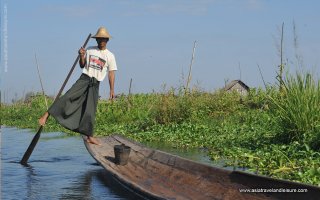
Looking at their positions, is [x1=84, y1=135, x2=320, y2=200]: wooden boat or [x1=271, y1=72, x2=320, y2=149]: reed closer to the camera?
[x1=84, y1=135, x2=320, y2=200]: wooden boat

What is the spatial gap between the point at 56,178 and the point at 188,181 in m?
2.12

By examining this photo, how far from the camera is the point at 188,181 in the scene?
510 cm

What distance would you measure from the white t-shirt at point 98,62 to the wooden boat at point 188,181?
4.11 ft

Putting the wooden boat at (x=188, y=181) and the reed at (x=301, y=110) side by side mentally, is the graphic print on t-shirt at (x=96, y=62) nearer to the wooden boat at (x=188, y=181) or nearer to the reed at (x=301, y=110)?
the wooden boat at (x=188, y=181)

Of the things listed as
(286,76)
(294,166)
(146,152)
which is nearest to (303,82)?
(286,76)

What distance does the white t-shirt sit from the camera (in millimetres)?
7391

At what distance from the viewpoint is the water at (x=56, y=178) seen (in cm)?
542

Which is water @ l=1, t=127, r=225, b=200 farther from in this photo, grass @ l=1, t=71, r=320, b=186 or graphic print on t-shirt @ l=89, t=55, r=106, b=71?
graphic print on t-shirt @ l=89, t=55, r=106, b=71

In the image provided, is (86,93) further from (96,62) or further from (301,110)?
(301,110)

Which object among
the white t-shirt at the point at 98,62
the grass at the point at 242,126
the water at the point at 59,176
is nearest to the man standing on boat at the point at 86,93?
the white t-shirt at the point at 98,62

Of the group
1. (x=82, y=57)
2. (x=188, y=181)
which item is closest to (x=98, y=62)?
(x=82, y=57)

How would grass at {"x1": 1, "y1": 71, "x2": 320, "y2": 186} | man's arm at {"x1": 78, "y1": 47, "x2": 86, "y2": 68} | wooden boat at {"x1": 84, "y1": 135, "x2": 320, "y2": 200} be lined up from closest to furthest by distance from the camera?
wooden boat at {"x1": 84, "y1": 135, "x2": 320, "y2": 200} → grass at {"x1": 1, "y1": 71, "x2": 320, "y2": 186} → man's arm at {"x1": 78, "y1": 47, "x2": 86, "y2": 68}

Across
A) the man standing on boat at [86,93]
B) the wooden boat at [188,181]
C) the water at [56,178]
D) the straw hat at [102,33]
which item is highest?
the straw hat at [102,33]

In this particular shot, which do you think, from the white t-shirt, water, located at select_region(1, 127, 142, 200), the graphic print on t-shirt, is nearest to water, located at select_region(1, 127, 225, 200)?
water, located at select_region(1, 127, 142, 200)
